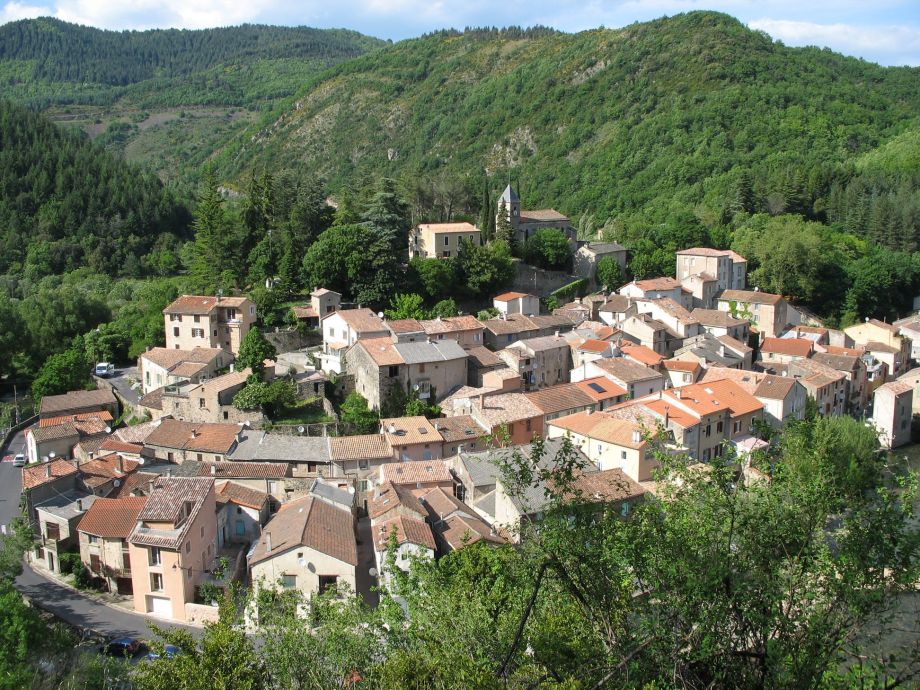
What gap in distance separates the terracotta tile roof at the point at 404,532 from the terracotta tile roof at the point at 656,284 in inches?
1072

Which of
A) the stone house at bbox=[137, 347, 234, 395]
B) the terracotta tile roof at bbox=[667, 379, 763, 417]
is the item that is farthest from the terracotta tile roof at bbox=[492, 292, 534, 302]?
the stone house at bbox=[137, 347, 234, 395]

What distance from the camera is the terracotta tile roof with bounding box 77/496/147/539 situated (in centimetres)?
2545

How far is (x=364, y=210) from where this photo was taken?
47.4m

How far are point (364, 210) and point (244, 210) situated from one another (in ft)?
23.2

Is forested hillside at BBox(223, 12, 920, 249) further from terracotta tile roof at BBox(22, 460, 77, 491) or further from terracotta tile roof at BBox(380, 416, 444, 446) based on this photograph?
terracotta tile roof at BBox(22, 460, 77, 491)

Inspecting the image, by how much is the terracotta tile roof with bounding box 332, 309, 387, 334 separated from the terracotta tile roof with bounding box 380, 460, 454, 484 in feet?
28.3

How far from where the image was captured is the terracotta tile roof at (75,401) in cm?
3772

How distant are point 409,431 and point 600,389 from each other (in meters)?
9.73

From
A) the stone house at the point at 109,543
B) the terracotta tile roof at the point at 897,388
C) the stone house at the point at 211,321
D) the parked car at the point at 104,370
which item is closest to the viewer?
the stone house at the point at 109,543

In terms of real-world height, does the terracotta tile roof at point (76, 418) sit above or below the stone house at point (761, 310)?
below

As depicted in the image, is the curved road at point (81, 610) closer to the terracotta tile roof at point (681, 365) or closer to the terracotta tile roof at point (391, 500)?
the terracotta tile roof at point (391, 500)

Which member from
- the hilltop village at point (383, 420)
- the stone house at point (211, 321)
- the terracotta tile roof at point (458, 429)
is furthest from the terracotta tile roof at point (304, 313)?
the terracotta tile roof at point (458, 429)

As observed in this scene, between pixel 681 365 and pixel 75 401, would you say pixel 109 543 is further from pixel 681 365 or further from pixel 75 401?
pixel 681 365

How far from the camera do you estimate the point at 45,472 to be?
29.8 meters
